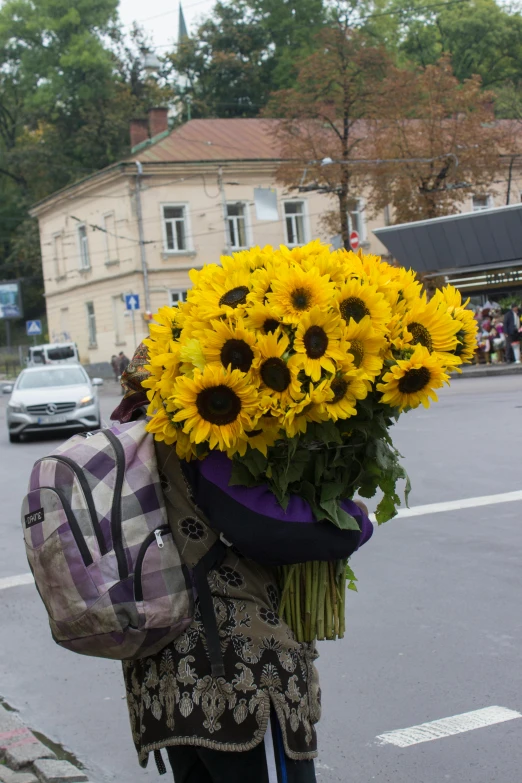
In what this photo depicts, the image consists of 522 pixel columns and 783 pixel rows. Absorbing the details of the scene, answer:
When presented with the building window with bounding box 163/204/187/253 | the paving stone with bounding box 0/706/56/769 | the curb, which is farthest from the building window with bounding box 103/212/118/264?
the curb

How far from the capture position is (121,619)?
232cm

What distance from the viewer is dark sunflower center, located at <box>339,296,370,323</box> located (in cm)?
241

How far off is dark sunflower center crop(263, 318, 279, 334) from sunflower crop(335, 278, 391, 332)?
0.16 metres

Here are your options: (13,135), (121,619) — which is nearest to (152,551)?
(121,619)

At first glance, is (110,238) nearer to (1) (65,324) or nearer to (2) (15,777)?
(1) (65,324)

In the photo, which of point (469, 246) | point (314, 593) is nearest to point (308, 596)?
point (314, 593)

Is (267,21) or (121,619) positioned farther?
(267,21)

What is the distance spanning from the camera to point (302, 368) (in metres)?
2.33

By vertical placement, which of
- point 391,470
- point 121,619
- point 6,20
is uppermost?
point 6,20

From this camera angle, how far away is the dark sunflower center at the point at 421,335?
248 centimetres

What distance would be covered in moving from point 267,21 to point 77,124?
45.1ft

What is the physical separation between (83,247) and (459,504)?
42.1m

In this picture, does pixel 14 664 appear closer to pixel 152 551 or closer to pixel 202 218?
pixel 152 551

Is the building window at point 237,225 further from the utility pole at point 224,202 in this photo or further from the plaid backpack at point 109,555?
the plaid backpack at point 109,555
